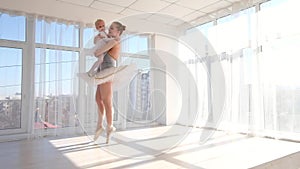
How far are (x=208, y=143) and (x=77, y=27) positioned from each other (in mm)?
3002

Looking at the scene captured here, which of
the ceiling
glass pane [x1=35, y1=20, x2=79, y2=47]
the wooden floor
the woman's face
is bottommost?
the wooden floor

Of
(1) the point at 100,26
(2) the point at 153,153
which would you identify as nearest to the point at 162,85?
(2) the point at 153,153

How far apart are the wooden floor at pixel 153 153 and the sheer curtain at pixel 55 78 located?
1.55ft

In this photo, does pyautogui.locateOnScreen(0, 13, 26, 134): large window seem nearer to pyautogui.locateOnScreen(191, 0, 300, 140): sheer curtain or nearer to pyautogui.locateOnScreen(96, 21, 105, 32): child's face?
pyautogui.locateOnScreen(96, 21, 105, 32): child's face

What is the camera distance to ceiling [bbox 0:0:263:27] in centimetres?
387

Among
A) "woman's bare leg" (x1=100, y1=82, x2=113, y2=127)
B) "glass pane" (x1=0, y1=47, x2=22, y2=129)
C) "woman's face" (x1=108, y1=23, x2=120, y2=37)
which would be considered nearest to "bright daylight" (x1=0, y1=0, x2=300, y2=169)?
"glass pane" (x1=0, y1=47, x2=22, y2=129)

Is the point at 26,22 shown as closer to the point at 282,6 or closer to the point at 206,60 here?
the point at 206,60

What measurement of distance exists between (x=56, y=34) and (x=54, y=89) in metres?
0.95

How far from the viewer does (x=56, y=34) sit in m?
4.16

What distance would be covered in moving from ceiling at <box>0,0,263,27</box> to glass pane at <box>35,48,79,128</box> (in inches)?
26.5

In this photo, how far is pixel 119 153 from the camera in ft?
8.98

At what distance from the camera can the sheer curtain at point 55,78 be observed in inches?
157

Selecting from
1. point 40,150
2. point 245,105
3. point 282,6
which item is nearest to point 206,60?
point 245,105

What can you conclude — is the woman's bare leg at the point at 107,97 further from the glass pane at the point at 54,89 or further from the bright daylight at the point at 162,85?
the glass pane at the point at 54,89
